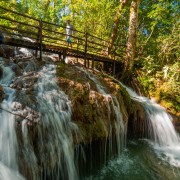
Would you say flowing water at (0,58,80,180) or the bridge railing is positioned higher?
the bridge railing

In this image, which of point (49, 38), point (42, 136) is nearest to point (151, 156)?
point (42, 136)

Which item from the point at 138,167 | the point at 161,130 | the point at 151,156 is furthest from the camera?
the point at 161,130

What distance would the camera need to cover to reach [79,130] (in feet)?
18.3

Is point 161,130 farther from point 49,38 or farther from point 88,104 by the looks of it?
point 49,38

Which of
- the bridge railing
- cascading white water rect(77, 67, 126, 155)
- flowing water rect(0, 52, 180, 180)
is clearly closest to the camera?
flowing water rect(0, 52, 180, 180)

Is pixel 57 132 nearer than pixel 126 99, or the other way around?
pixel 57 132

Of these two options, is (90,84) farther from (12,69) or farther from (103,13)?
(103,13)

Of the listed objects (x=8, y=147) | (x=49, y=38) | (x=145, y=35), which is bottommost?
(x=8, y=147)

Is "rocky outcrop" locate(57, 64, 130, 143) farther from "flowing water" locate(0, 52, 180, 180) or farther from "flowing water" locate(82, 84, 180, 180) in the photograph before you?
"flowing water" locate(82, 84, 180, 180)

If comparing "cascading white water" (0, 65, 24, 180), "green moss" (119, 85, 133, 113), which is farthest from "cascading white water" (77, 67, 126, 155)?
"cascading white water" (0, 65, 24, 180)

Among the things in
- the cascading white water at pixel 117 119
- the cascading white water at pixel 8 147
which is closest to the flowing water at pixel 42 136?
the cascading white water at pixel 8 147

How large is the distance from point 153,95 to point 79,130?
6590mm

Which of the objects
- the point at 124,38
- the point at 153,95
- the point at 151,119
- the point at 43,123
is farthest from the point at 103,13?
the point at 43,123

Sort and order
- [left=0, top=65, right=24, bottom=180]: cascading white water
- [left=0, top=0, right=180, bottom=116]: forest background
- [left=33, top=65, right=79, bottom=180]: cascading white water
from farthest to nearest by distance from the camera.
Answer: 1. [left=0, top=0, right=180, bottom=116]: forest background
2. [left=33, top=65, right=79, bottom=180]: cascading white water
3. [left=0, top=65, right=24, bottom=180]: cascading white water
